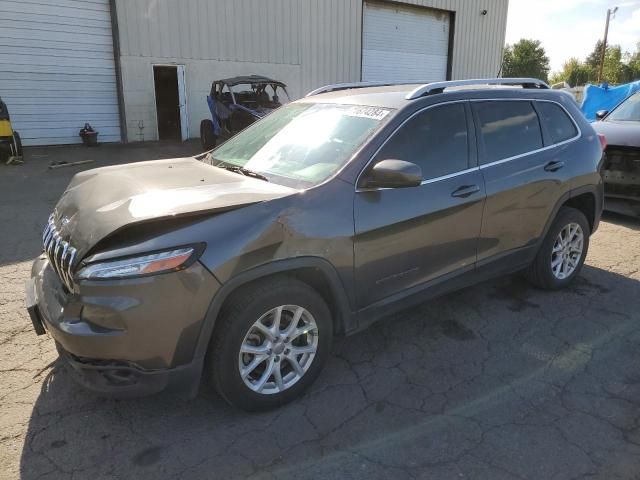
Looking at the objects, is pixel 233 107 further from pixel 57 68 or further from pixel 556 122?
pixel 556 122

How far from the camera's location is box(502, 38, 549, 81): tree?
6719cm

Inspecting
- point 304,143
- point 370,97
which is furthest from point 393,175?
point 370,97

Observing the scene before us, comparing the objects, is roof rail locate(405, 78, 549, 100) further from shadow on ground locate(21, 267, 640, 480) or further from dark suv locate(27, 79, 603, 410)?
shadow on ground locate(21, 267, 640, 480)

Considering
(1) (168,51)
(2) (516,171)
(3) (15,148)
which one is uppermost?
(1) (168,51)

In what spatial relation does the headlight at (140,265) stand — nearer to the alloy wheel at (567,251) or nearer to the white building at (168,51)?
the alloy wheel at (567,251)

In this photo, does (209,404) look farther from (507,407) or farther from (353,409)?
(507,407)

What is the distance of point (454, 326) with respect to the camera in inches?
152

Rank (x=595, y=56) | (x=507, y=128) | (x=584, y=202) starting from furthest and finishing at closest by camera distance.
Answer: (x=595, y=56), (x=584, y=202), (x=507, y=128)

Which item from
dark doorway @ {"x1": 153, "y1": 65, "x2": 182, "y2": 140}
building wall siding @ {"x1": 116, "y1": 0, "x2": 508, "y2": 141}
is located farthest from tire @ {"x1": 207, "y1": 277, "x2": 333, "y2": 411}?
dark doorway @ {"x1": 153, "y1": 65, "x2": 182, "y2": 140}

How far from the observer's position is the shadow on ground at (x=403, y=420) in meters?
2.44

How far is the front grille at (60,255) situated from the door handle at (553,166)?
3443 millimetres

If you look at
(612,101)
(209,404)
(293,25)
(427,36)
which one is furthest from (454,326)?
(427,36)

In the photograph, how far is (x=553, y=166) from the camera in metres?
4.07

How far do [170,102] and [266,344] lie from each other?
1398cm
